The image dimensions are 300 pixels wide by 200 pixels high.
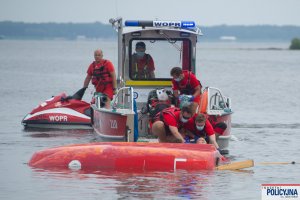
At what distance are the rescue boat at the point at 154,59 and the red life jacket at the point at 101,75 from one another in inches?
29.0

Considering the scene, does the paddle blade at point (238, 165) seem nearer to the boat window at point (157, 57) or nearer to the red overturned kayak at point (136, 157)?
the red overturned kayak at point (136, 157)

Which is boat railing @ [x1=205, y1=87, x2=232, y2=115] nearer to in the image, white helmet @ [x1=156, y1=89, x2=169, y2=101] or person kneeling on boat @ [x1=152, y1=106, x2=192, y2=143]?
white helmet @ [x1=156, y1=89, x2=169, y2=101]

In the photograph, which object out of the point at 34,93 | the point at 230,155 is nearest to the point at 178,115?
the point at 230,155

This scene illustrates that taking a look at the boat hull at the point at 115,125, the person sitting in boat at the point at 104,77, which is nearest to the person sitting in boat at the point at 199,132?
the boat hull at the point at 115,125

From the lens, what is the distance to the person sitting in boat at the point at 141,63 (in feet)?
71.4

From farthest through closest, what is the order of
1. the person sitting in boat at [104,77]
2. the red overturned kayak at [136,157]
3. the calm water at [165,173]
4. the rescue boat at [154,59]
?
the person sitting in boat at [104,77] → the rescue boat at [154,59] → the red overturned kayak at [136,157] → the calm water at [165,173]

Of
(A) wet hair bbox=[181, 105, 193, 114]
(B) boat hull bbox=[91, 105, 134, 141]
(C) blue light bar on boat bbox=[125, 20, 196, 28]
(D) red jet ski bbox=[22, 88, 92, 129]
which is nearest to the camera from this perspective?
(A) wet hair bbox=[181, 105, 193, 114]

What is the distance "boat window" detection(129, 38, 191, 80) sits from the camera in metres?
21.8

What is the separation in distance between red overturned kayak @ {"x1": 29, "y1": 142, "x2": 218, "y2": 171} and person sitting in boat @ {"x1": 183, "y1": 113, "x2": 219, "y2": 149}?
21.2 inches

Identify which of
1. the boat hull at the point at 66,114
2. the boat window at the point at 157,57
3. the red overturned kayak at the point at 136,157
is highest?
the boat window at the point at 157,57

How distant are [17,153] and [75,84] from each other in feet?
101

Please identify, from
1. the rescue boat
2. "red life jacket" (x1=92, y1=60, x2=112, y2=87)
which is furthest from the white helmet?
"red life jacket" (x1=92, y1=60, x2=112, y2=87)

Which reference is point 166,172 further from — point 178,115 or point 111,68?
point 111,68

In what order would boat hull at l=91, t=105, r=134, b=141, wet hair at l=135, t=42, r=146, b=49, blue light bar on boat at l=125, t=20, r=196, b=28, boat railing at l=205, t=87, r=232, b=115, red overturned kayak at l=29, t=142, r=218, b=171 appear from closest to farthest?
red overturned kayak at l=29, t=142, r=218, b=171
boat hull at l=91, t=105, r=134, b=141
boat railing at l=205, t=87, r=232, b=115
blue light bar on boat at l=125, t=20, r=196, b=28
wet hair at l=135, t=42, r=146, b=49
